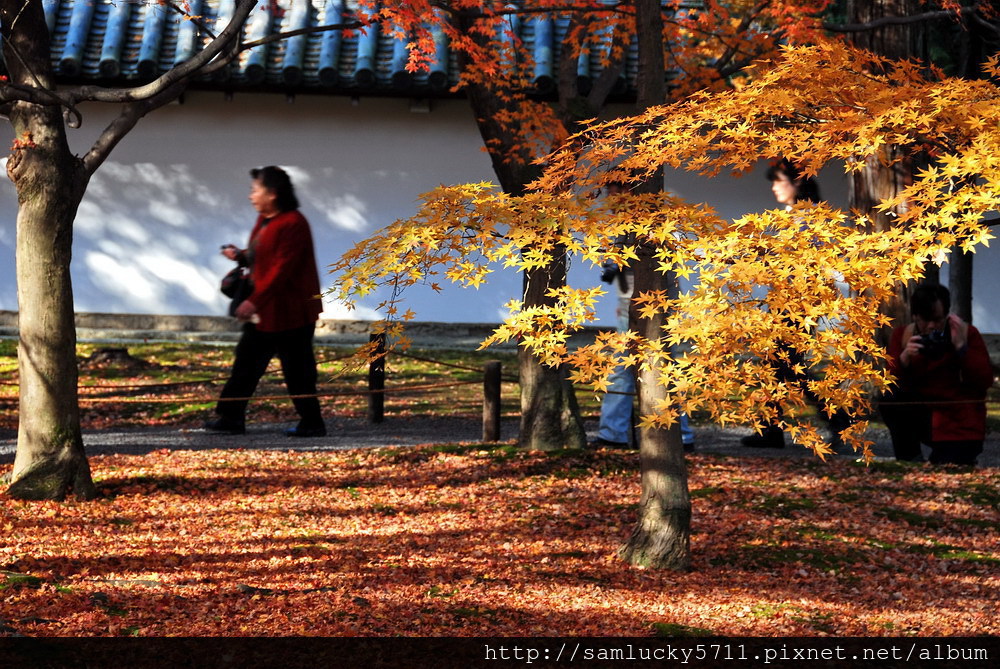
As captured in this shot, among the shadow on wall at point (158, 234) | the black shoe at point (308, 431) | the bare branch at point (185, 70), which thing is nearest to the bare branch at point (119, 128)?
the bare branch at point (185, 70)

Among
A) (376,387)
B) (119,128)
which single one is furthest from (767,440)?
(119,128)

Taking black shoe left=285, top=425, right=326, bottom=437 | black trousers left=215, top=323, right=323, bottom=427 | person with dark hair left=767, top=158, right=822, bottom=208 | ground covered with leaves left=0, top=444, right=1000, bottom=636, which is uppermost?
person with dark hair left=767, top=158, right=822, bottom=208

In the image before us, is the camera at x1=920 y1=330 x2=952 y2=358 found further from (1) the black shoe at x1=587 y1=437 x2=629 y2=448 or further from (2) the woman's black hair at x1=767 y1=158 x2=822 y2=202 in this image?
(1) the black shoe at x1=587 y1=437 x2=629 y2=448

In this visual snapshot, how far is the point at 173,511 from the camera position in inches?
265

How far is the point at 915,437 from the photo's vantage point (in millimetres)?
8281

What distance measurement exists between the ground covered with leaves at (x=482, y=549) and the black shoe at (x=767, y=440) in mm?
855

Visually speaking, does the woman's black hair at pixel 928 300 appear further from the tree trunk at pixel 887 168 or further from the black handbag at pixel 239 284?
the black handbag at pixel 239 284

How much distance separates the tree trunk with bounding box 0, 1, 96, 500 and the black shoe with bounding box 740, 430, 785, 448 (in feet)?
17.2

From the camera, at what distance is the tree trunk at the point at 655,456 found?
557 centimetres

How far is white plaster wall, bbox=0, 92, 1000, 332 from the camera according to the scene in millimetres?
13398

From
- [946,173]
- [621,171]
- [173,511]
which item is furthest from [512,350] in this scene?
[946,173]

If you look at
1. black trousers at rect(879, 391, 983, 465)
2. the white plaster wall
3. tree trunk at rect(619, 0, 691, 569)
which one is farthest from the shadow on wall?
tree trunk at rect(619, 0, 691, 569)

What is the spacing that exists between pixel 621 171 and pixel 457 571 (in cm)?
217

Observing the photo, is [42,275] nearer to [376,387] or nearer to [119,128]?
[119,128]
